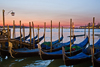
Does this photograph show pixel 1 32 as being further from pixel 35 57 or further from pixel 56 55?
pixel 56 55

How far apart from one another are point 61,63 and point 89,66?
147 centimetres

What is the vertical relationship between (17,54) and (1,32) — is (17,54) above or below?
below

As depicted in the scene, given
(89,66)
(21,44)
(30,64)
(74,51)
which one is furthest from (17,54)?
(89,66)

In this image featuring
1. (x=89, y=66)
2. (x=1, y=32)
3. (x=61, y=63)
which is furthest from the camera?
(x=1, y=32)

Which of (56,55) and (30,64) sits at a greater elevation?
(56,55)

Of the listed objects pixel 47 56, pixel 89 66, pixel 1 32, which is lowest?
pixel 89 66

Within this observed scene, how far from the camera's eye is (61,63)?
245 inches

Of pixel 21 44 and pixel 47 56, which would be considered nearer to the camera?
pixel 47 56

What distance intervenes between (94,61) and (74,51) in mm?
1906

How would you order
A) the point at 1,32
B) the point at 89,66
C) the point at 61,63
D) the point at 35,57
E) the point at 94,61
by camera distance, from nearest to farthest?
the point at 94,61 < the point at 89,66 < the point at 61,63 < the point at 35,57 < the point at 1,32

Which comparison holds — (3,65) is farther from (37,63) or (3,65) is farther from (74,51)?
(74,51)

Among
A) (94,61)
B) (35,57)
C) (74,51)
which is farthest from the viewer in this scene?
(35,57)

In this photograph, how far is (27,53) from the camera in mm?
6617

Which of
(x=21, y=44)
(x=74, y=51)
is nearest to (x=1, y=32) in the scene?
(x=21, y=44)
